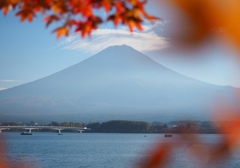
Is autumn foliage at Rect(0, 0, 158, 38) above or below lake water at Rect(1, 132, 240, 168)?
above

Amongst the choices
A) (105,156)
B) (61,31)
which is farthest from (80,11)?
(105,156)

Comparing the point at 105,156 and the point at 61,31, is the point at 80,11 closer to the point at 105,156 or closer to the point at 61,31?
the point at 61,31

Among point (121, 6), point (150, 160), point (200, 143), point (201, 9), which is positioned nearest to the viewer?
point (121, 6)

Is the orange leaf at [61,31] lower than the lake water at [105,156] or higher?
higher

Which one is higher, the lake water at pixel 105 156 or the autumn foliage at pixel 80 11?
the autumn foliage at pixel 80 11

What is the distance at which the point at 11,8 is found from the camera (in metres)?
1.79

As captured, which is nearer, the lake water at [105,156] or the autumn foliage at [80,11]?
the autumn foliage at [80,11]

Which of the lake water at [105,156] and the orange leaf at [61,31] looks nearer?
the orange leaf at [61,31]

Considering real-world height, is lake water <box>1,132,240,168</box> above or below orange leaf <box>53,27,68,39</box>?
below

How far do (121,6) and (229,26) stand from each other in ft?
2.07

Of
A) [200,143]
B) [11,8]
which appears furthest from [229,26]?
[11,8]

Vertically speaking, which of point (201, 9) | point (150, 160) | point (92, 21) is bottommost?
point (150, 160)

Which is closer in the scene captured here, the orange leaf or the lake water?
the orange leaf

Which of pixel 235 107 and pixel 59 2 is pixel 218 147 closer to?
pixel 235 107
